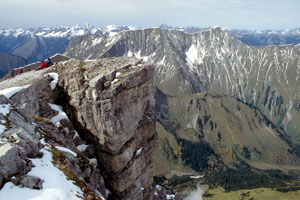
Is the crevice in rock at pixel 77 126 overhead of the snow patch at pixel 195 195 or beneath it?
overhead

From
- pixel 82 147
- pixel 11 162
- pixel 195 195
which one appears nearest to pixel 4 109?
pixel 11 162

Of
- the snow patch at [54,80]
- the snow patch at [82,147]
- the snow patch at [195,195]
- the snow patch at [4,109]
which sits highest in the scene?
the snow patch at [54,80]

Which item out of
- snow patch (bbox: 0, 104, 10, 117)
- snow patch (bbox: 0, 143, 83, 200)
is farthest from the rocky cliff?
snow patch (bbox: 0, 143, 83, 200)

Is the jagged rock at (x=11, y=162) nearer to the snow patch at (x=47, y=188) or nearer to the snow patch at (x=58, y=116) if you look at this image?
the snow patch at (x=47, y=188)

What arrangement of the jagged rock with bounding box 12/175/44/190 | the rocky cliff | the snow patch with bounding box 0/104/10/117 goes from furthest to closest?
the rocky cliff, the snow patch with bounding box 0/104/10/117, the jagged rock with bounding box 12/175/44/190

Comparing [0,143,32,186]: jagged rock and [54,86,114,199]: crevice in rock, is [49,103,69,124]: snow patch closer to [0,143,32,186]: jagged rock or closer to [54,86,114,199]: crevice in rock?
[54,86,114,199]: crevice in rock

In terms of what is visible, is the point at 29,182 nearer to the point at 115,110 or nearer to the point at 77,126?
the point at 115,110

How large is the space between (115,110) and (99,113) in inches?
82.4

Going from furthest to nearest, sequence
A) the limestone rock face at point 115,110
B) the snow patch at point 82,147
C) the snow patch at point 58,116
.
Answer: the snow patch at point 82,147
the snow patch at point 58,116
the limestone rock face at point 115,110

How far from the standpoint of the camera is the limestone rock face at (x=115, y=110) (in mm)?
29000

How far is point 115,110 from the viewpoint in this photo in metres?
29.4

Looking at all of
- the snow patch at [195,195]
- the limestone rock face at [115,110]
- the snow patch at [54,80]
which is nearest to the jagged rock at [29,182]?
the limestone rock face at [115,110]

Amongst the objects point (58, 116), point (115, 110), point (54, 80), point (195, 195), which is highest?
point (54, 80)

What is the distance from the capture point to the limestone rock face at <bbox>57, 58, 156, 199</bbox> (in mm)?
29000
